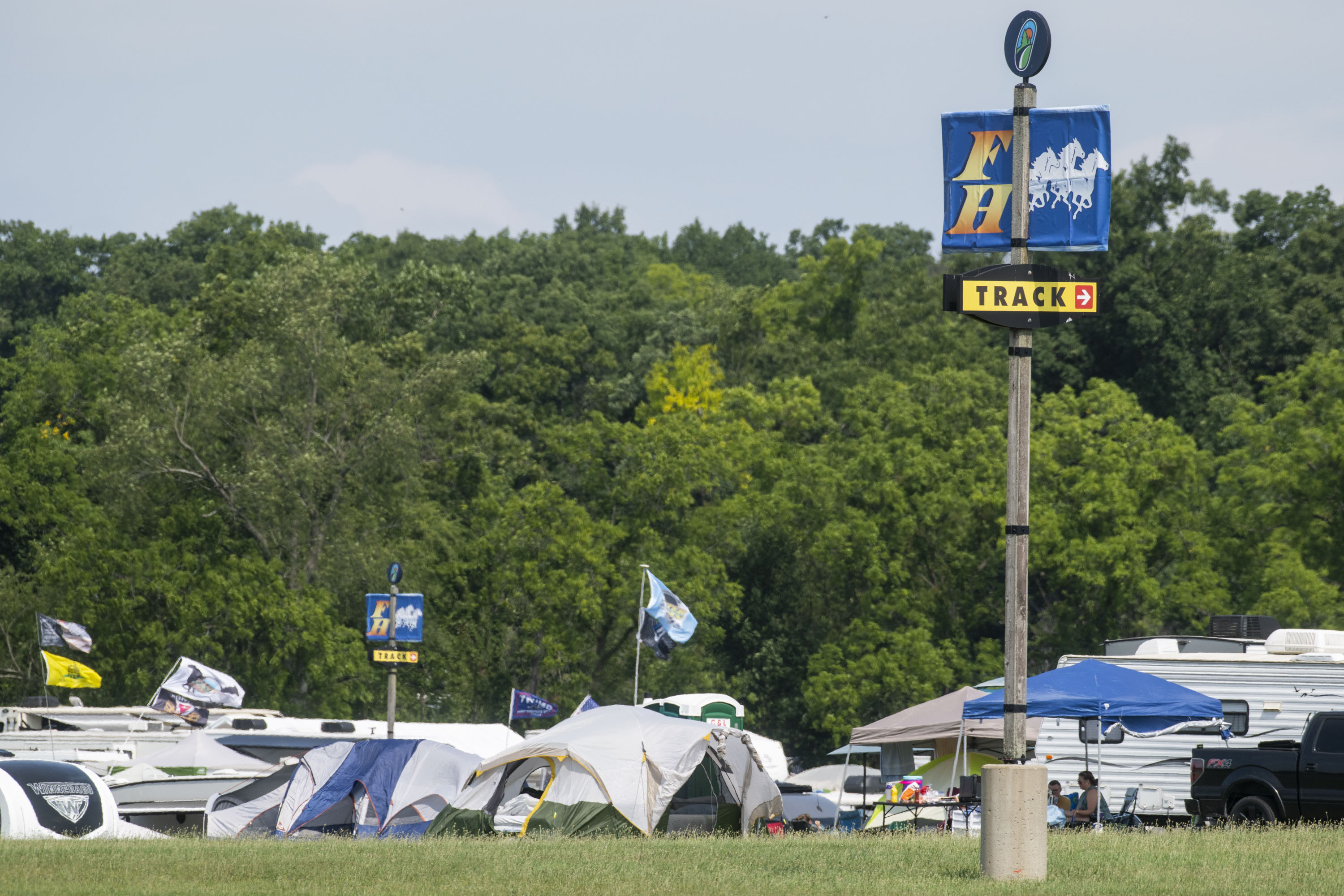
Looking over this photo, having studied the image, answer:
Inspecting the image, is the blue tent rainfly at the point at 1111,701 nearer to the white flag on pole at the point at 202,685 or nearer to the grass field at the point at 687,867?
the grass field at the point at 687,867

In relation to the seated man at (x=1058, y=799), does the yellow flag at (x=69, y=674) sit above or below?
above

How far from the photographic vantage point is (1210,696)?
2372 cm

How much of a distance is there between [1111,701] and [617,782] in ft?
23.1

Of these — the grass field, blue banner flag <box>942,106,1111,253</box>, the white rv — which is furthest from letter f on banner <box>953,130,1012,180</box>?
the white rv

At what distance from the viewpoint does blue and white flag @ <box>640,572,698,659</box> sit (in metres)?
A: 38.1

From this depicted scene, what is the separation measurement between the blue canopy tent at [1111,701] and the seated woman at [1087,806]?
0.37 metres

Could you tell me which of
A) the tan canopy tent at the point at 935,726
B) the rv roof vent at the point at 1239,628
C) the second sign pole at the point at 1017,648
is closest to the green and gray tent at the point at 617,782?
the tan canopy tent at the point at 935,726

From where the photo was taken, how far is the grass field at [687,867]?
1283 cm

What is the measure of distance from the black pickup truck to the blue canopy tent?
5.44 feet

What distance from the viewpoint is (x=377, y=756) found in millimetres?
24422

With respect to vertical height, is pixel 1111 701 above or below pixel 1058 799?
above

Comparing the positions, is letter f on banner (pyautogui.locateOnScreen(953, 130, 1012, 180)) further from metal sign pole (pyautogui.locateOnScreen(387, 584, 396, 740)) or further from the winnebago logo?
metal sign pole (pyautogui.locateOnScreen(387, 584, 396, 740))

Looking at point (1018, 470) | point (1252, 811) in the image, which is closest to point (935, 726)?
point (1252, 811)

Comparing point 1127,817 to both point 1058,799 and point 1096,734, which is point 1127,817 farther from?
point 1096,734
